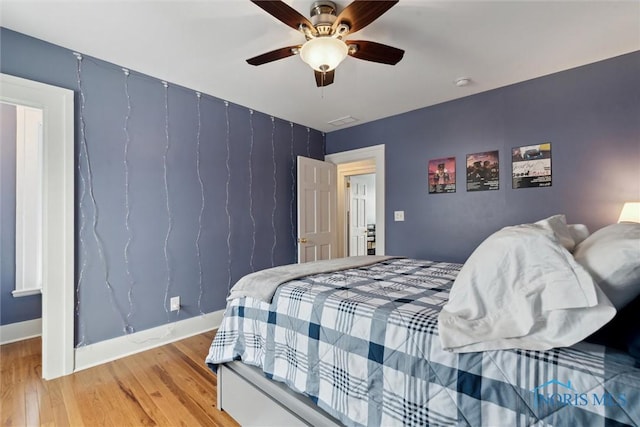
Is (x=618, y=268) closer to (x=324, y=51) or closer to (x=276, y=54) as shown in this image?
(x=324, y=51)

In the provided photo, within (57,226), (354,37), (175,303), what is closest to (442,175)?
(354,37)

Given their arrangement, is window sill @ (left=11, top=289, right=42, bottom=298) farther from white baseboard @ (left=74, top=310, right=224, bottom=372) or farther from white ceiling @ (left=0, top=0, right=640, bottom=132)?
white ceiling @ (left=0, top=0, right=640, bottom=132)

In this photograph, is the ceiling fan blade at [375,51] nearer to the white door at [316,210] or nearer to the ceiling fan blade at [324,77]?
the ceiling fan blade at [324,77]

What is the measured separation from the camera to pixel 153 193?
2.62m

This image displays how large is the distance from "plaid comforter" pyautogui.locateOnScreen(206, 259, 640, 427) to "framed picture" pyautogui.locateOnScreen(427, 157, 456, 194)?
5.62 feet

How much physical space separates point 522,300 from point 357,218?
16.8ft

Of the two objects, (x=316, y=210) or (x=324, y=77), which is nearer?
(x=324, y=77)

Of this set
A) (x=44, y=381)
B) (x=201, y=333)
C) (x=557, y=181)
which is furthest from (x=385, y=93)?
(x=44, y=381)

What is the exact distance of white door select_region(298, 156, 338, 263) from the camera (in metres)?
3.68

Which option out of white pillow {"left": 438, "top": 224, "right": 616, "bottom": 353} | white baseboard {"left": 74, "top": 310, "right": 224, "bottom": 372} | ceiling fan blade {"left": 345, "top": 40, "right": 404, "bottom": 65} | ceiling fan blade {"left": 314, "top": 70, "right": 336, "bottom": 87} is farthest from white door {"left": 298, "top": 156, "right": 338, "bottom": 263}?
white pillow {"left": 438, "top": 224, "right": 616, "bottom": 353}

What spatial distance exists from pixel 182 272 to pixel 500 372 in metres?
2.71

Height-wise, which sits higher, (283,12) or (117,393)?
(283,12)

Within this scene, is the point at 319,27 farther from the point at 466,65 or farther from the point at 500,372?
the point at 500,372

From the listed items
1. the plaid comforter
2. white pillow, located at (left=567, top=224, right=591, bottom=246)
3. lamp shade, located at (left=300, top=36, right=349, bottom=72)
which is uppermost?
lamp shade, located at (left=300, top=36, right=349, bottom=72)
